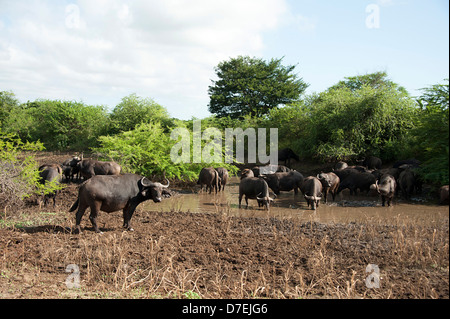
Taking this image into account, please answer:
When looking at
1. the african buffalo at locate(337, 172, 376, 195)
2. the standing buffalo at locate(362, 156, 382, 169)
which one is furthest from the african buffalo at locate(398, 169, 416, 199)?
the standing buffalo at locate(362, 156, 382, 169)

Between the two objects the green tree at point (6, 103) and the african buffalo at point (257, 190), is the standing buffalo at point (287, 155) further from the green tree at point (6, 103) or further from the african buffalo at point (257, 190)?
the green tree at point (6, 103)

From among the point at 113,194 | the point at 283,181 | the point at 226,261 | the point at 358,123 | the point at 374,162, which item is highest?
the point at 358,123

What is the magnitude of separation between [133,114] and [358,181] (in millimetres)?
19647

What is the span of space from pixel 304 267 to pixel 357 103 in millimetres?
16199

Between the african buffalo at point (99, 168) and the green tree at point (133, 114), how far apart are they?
37.4ft

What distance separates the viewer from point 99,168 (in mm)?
16328

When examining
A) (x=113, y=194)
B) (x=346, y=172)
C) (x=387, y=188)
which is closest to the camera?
(x=113, y=194)

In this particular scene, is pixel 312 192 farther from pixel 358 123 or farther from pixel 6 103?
pixel 6 103

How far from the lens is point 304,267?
5.88 meters

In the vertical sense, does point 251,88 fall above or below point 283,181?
above

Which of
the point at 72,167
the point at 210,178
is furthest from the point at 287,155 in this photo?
the point at 72,167

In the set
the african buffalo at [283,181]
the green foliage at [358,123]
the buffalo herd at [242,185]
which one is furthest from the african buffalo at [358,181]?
the african buffalo at [283,181]

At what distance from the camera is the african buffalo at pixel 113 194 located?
8070mm
